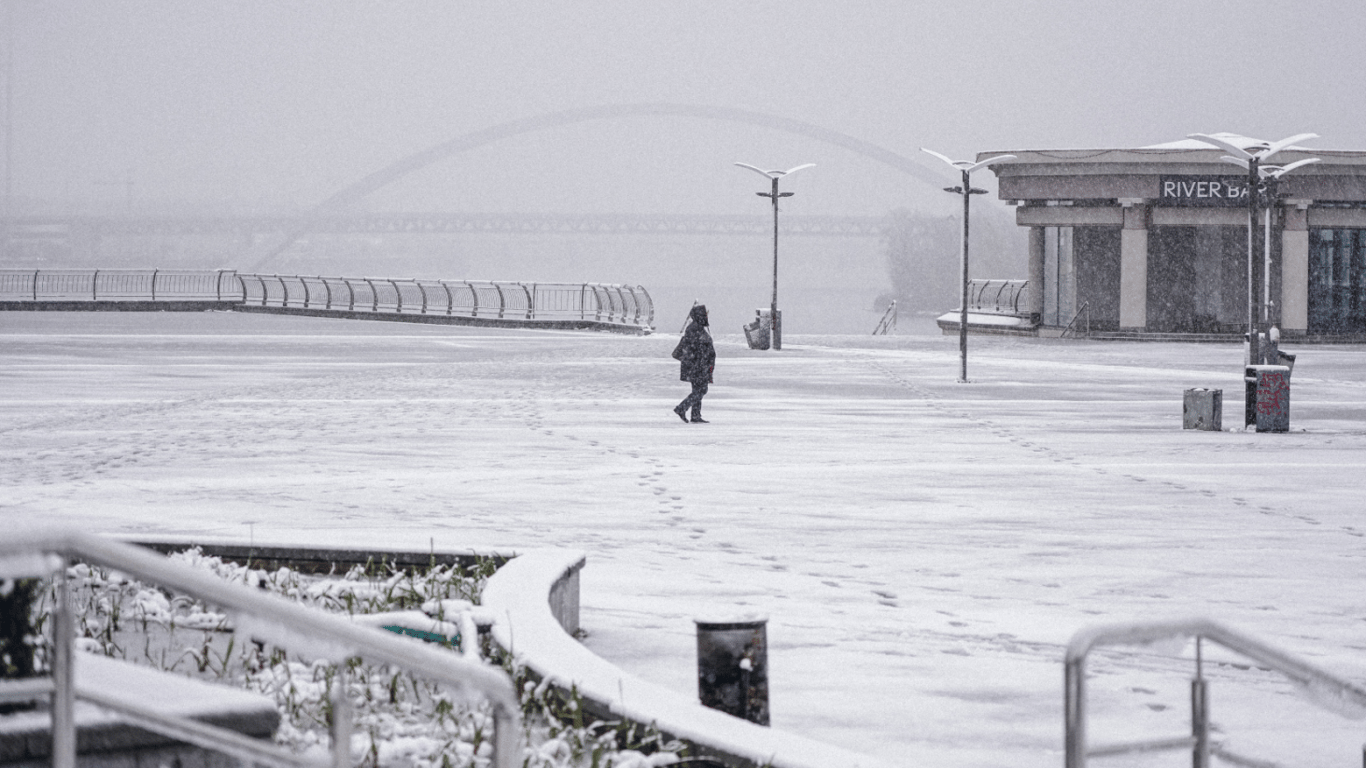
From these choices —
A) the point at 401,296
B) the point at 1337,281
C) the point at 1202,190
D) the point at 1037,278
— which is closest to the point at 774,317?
the point at 1202,190

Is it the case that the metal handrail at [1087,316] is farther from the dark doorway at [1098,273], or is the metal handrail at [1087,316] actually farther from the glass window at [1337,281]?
the glass window at [1337,281]

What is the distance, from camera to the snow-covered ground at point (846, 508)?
768 cm

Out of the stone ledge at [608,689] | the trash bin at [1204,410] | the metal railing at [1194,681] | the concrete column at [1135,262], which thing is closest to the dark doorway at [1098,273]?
the concrete column at [1135,262]

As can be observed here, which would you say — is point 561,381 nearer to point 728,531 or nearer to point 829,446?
point 829,446

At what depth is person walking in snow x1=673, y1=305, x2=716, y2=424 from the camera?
70.7 ft

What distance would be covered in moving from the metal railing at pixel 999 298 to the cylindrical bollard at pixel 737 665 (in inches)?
2158

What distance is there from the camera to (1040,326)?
191 feet

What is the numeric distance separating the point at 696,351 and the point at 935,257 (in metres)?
149

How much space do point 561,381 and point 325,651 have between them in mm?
26640

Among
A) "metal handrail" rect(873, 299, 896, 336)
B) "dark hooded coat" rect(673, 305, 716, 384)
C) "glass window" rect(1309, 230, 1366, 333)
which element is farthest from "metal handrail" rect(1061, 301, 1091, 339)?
"dark hooded coat" rect(673, 305, 716, 384)

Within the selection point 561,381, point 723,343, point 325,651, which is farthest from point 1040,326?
point 325,651

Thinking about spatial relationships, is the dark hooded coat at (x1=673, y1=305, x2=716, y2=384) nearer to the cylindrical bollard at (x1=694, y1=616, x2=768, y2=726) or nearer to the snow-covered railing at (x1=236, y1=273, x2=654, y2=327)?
the cylindrical bollard at (x1=694, y1=616, x2=768, y2=726)

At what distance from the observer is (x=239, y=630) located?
3535 mm

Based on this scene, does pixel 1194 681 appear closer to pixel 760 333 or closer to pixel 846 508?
pixel 846 508
